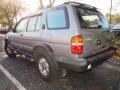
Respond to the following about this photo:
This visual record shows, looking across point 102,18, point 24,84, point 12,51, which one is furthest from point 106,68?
point 12,51

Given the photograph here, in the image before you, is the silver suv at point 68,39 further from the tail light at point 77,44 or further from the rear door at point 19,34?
the rear door at point 19,34

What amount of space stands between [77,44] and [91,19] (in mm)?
971

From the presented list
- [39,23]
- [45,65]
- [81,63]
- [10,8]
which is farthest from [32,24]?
[10,8]

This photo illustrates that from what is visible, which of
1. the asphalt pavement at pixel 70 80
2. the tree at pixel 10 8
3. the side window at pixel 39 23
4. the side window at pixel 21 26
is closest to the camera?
the asphalt pavement at pixel 70 80

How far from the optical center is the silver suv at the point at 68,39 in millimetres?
4340

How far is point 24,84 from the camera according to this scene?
16.6 feet

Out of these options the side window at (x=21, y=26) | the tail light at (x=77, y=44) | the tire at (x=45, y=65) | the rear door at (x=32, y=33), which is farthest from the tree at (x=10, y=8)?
the tail light at (x=77, y=44)

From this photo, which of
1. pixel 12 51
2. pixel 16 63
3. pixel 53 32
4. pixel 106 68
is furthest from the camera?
pixel 12 51

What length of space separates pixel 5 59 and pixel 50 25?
381cm

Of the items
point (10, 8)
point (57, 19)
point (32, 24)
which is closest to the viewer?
point (57, 19)

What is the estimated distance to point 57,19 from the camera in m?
4.85

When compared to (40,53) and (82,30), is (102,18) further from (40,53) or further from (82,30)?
(40,53)

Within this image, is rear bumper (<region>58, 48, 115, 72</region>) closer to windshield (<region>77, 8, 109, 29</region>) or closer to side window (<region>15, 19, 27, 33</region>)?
windshield (<region>77, 8, 109, 29</region>)

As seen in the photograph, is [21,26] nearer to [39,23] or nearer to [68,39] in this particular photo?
[39,23]
